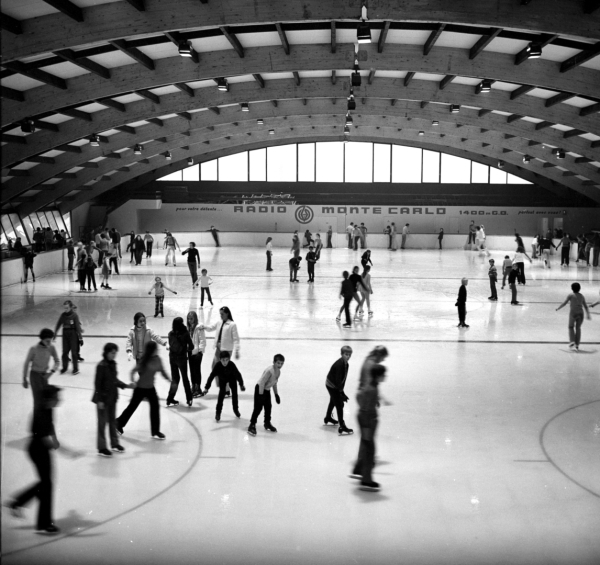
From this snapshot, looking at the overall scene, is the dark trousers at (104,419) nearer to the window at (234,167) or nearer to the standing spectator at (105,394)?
the standing spectator at (105,394)

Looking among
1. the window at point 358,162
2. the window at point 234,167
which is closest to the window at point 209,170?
the window at point 234,167

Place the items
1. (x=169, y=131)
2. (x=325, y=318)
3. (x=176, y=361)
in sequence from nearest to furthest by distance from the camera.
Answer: (x=176, y=361), (x=325, y=318), (x=169, y=131)

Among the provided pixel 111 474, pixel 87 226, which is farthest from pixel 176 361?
pixel 87 226

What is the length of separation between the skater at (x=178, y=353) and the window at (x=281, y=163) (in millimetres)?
38964

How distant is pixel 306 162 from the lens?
159 ft

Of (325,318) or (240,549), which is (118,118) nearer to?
(325,318)

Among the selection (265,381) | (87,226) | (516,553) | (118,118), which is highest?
(118,118)

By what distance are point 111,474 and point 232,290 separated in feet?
53.9

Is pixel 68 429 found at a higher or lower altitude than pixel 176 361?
lower

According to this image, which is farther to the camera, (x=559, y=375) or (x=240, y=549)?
(x=559, y=375)

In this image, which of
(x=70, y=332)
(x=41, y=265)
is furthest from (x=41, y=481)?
(x=41, y=265)

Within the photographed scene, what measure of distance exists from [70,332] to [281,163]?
37574 millimetres

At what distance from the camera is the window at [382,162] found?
48.2 meters

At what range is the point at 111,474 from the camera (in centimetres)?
777
